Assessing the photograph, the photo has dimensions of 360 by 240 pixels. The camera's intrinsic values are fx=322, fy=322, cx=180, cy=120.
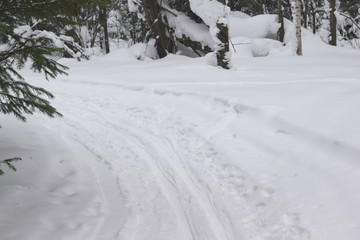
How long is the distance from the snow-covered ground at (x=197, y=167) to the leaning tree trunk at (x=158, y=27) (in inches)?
403

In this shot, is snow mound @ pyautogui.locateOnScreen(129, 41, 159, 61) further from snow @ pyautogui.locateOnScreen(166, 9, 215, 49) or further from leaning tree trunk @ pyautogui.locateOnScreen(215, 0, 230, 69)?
leaning tree trunk @ pyautogui.locateOnScreen(215, 0, 230, 69)

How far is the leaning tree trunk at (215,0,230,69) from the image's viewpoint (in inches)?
410

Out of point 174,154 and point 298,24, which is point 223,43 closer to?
point 298,24

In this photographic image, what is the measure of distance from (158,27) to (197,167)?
14072 mm

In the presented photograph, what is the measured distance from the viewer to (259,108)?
6.30 meters

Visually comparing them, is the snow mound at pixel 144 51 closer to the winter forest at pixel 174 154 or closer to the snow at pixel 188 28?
the snow at pixel 188 28

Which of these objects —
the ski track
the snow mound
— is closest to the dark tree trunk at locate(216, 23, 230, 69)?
the ski track

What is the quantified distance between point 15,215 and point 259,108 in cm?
453

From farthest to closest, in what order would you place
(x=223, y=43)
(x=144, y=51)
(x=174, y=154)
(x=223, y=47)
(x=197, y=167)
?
(x=144, y=51) < (x=223, y=47) < (x=223, y=43) < (x=174, y=154) < (x=197, y=167)

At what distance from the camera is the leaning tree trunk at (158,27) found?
688 inches

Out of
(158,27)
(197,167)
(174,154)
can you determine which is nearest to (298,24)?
(158,27)

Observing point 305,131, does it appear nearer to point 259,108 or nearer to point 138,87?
point 259,108

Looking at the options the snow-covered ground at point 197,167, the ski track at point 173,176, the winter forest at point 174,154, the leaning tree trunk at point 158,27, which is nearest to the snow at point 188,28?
the leaning tree trunk at point 158,27

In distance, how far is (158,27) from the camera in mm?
17812
